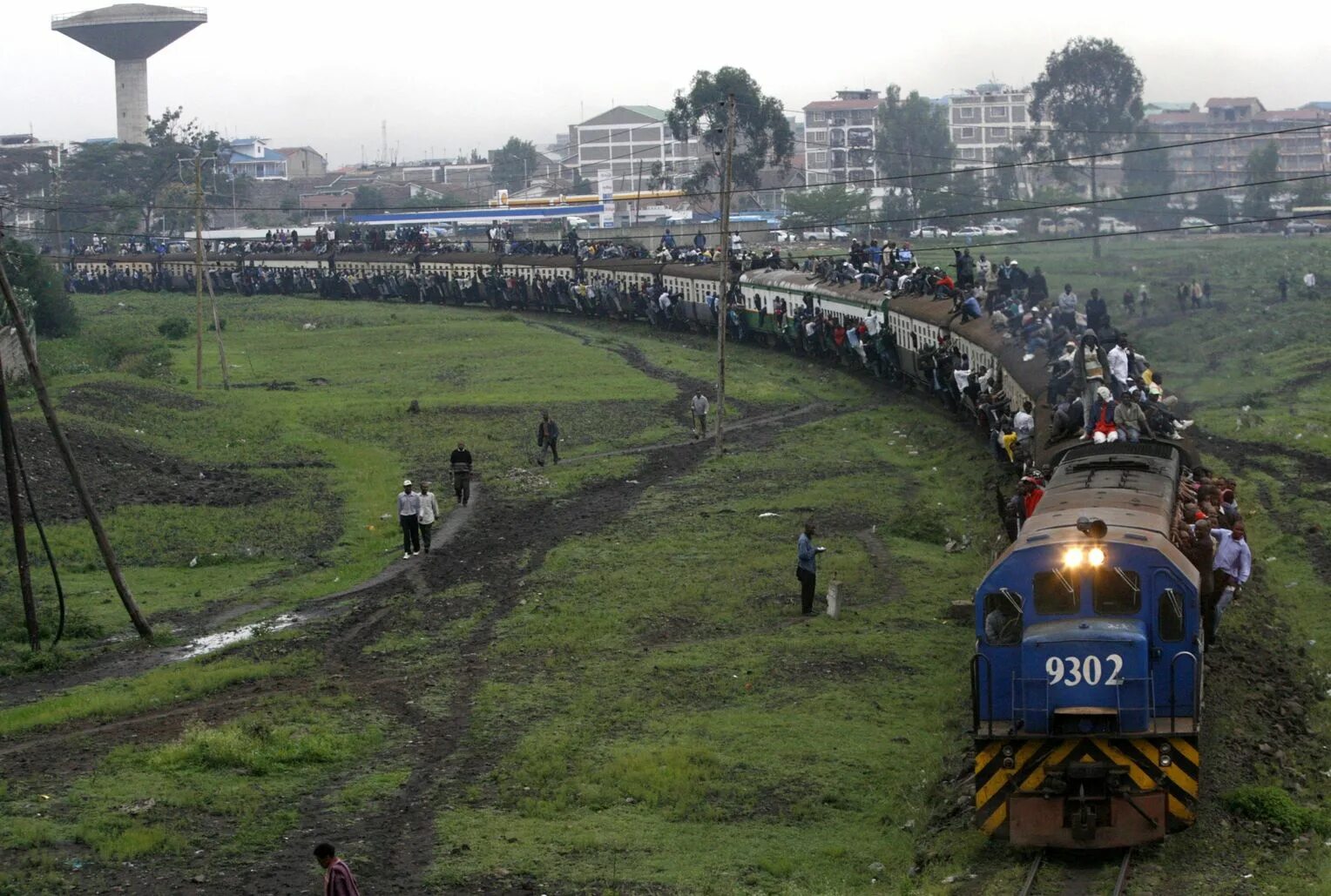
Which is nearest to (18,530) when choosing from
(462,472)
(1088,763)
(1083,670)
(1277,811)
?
(462,472)

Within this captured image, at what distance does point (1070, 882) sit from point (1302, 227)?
3630 inches

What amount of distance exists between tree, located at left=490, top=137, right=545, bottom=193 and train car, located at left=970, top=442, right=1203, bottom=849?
181 metres

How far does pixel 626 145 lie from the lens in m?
178

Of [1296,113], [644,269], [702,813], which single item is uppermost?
[1296,113]

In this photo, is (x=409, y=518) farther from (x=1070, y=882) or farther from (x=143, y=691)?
(x=1070, y=882)

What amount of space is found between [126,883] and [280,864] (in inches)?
49.3

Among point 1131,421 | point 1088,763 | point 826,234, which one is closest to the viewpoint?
point 1088,763

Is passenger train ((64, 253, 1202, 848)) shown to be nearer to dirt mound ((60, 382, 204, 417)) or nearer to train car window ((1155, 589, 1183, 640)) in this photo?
train car window ((1155, 589, 1183, 640))

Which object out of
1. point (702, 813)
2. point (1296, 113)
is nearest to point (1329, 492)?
point (702, 813)

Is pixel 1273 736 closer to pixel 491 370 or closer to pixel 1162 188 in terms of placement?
pixel 491 370

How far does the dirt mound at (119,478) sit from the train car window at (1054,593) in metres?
20.7

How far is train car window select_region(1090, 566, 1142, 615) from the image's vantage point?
13.8 metres

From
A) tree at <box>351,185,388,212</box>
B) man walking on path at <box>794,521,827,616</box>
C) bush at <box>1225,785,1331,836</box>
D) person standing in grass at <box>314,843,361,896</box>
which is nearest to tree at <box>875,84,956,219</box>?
tree at <box>351,185,388,212</box>

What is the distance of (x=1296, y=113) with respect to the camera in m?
175
